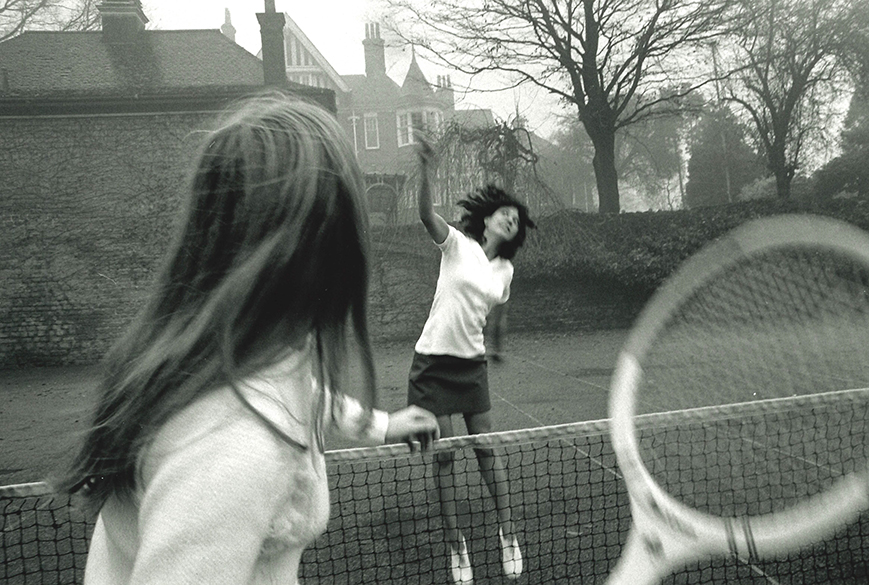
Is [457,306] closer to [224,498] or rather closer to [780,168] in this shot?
[224,498]

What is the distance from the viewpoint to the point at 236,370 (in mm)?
1066

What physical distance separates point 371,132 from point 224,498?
45947mm

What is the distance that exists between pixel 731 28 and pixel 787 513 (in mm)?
17253

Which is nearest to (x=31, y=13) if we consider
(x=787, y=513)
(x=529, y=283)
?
(x=529, y=283)

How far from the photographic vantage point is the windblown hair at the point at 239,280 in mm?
1073

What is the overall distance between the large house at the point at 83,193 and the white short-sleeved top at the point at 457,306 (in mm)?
10144

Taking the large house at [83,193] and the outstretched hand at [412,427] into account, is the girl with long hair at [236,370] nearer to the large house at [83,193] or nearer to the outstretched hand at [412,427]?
the outstretched hand at [412,427]

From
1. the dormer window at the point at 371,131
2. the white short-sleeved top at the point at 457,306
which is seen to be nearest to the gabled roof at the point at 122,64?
the white short-sleeved top at the point at 457,306

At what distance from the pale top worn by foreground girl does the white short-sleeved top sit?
115 inches

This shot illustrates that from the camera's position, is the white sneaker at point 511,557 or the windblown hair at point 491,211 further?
the windblown hair at point 491,211

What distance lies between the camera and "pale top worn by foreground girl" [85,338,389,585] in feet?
3.09

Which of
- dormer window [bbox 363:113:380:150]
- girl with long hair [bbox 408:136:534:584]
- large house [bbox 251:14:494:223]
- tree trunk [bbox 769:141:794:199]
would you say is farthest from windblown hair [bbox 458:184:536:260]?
dormer window [bbox 363:113:380:150]

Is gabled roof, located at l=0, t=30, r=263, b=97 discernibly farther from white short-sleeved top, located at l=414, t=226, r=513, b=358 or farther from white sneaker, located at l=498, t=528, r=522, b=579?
white sneaker, located at l=498, t=528, r=522, b=579

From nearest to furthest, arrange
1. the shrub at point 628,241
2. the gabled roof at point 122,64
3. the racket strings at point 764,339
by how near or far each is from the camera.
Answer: the racket strings at point 764,339 < the shrub at point 628,241 < the gabled roof at point 122,64
